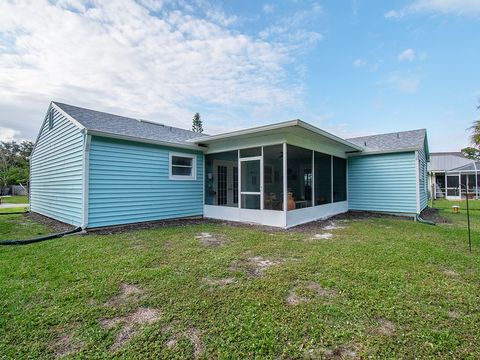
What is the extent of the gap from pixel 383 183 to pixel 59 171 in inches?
469

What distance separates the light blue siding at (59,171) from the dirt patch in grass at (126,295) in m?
4.39

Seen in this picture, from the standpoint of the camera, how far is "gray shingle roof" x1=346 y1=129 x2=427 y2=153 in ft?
Result: 30.7

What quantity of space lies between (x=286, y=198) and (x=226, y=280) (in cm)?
402

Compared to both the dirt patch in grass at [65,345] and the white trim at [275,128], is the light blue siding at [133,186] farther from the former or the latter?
the dirt patch in grass at [65,345]

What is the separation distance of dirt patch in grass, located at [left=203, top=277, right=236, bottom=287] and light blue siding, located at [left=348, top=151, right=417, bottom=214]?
344 inches

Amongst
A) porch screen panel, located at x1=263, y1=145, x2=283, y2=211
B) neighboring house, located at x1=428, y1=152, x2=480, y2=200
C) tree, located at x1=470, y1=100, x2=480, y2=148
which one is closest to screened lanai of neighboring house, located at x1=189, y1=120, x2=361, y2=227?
porch screen panel, located at x1=263, y1=145, x2=283, y2=211

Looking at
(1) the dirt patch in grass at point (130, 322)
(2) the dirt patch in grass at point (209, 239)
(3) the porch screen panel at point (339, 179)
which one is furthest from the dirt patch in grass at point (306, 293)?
(3) the porch screen panel at point (339, 179)

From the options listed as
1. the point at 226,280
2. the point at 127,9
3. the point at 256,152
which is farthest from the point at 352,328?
the point at 127,9

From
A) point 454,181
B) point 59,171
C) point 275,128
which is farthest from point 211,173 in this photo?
point 454,181

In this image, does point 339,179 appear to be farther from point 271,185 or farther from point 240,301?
point 240,301

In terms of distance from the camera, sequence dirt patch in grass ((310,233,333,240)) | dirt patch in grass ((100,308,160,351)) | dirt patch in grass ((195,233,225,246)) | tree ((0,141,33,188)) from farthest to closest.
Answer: tree ((0,141,33,188)) → dirt patch in grass ((310,233,333,240)) → dirt patch in grass ((195,233,225,246)) → dirt patch in grass ((100,308,160,351))

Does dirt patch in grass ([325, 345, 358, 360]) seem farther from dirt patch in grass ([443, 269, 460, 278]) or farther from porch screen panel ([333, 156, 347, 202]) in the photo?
porch screen panel ([333, 156, 347, 202])

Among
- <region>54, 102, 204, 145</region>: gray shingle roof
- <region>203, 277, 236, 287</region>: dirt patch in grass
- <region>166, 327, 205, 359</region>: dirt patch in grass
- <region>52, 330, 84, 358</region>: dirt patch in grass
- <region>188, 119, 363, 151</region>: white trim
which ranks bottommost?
<region>166, 327, 205, 359</region>: dirt patch in grass

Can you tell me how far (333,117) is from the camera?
590 inches
